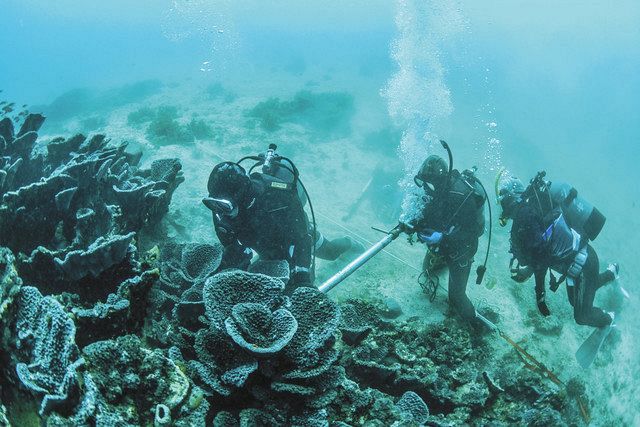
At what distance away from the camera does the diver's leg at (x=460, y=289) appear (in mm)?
6836

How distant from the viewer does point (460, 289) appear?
7043 millimetres

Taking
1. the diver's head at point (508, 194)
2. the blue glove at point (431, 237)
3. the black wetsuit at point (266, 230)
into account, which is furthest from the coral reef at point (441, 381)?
the diver's head at point (508, 194)

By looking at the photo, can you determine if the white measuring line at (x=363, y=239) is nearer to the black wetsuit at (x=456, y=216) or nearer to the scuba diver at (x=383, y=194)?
the scuba diver at (x=383, y=194)

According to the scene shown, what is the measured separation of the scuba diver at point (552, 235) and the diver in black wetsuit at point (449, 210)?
46 cm

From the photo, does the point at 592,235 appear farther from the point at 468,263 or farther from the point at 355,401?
the point at 355,401

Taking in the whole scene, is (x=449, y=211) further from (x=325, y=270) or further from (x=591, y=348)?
(x=591, y=348)

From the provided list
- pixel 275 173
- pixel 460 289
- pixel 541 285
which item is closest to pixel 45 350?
pixel 275 173

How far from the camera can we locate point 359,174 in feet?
53.6

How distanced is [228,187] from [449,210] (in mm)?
3748

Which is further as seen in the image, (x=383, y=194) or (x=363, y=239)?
(x=383, y=194)

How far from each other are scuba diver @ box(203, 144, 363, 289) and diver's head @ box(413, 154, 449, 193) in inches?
86.7

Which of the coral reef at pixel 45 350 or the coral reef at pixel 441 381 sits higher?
the coral reef at pixel 45 350

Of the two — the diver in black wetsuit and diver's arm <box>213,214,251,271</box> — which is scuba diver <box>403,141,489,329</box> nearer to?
the diver in black wetsuit

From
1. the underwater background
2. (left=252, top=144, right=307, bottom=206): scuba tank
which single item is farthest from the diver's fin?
(left=252, top=144, right=307, bottom=206): scuba tank
